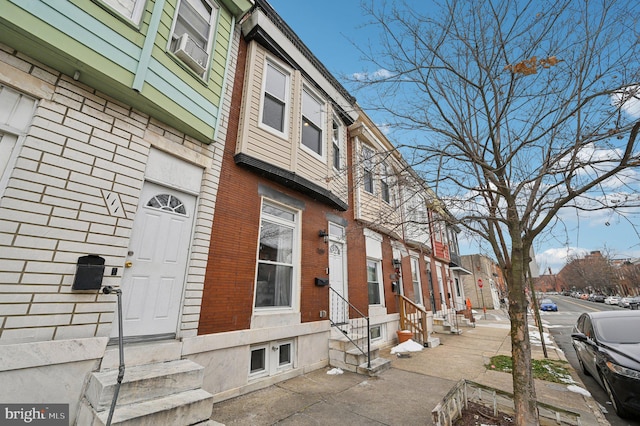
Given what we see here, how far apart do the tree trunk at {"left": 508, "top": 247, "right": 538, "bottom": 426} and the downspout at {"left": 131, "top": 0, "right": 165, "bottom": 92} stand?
19.1 feet

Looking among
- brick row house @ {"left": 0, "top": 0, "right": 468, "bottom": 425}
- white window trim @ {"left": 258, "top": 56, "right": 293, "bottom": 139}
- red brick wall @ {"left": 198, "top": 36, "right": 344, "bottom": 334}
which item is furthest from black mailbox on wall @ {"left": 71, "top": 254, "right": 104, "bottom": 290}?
white window trim @ {"left": 258, "top": 56, "right": 293, "bottom": 139}

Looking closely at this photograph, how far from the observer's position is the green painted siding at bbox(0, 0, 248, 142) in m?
2.95

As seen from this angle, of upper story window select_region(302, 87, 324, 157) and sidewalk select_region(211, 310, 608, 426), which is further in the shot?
upper story window select_region(302, 87, 324, 157)

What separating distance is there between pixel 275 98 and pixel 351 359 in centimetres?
637

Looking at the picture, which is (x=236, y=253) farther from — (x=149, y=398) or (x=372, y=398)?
(x=372, y=398)

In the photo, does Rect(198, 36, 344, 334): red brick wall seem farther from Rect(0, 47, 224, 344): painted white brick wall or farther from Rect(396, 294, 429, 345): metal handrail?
Rect(396, 294, 429, 345): metal handrail

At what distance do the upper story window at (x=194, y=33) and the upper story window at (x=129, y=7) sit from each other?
1.78ft

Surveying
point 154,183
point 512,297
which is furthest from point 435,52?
point 154,183

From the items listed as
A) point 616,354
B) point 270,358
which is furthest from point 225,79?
point 616,354

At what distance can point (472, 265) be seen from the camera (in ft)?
103

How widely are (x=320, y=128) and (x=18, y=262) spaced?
6.60 metres

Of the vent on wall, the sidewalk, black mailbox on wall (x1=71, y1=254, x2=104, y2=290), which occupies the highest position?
the vent on wall

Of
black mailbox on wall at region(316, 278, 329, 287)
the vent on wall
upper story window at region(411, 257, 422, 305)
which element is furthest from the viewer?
upper story window at region(411, 257, 422, 305)

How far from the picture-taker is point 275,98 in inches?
253
